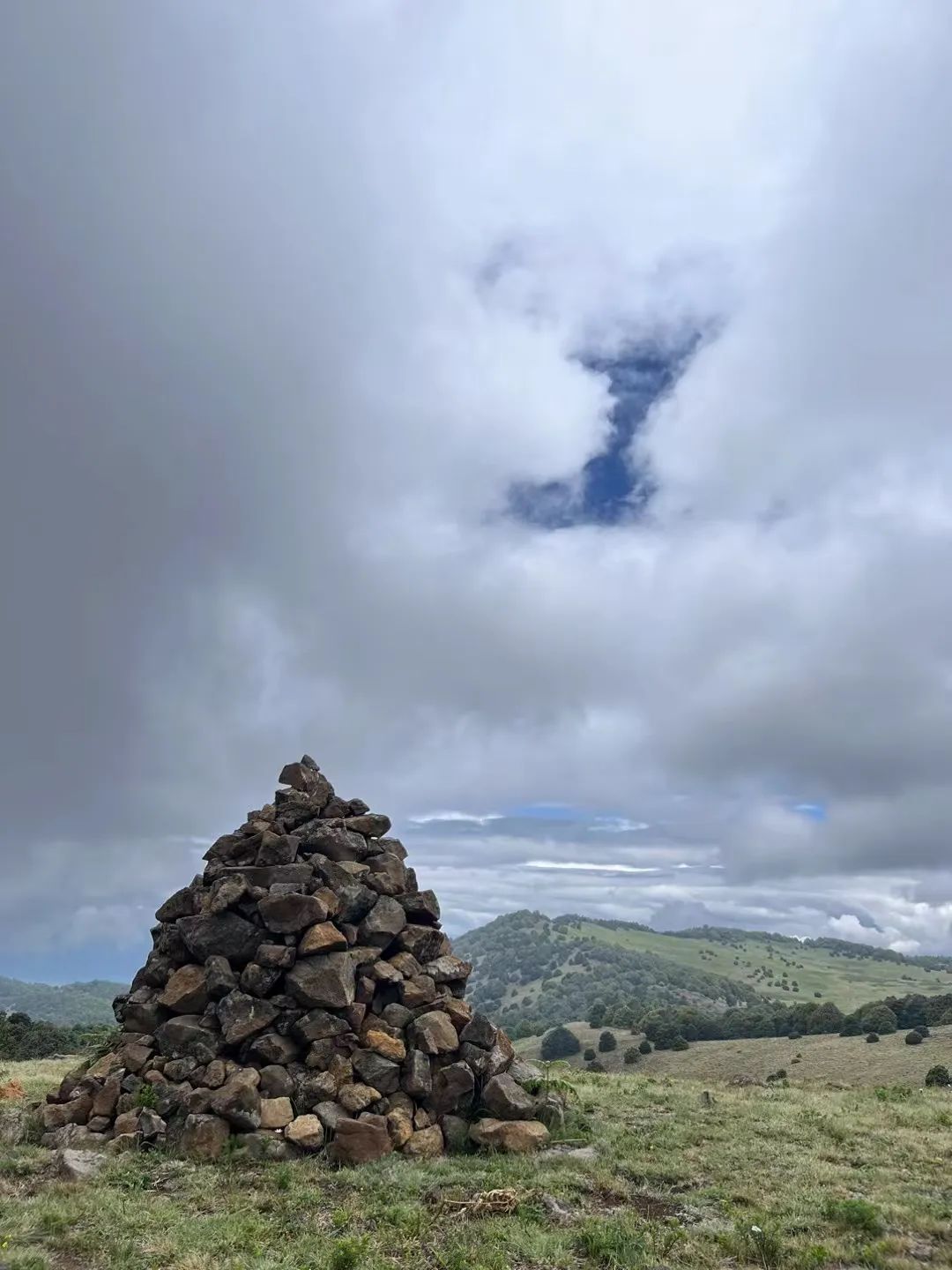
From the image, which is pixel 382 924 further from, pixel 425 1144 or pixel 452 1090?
pixel 425 1144

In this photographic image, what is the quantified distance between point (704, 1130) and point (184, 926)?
60.8 ft

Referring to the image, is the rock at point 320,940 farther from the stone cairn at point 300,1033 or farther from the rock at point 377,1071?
the rock at point 377,1071

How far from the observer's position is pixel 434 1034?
928 inches

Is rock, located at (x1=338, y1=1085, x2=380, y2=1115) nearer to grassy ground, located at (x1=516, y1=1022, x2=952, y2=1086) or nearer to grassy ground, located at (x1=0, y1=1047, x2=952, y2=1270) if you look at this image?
grassy ground, located at (x1=0, y1=1047, x2=952, y2=1270)

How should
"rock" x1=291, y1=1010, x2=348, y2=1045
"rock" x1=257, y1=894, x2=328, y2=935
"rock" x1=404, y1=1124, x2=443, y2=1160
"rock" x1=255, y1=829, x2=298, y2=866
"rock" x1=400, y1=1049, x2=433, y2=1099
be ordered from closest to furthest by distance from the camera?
"rock" x1=404, y1=1124, x2=443, y2=1160 → "rock" x1=400, y1=1049, x2=433, y2=1099 → "rock" x1=291, y1=1010, x2=348, y2=1045 → "rock" x1=257, y1=894, x2=328, y2=935 → "rock" x1=255, y1=829, x2=298, y2=866

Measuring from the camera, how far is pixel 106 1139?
20828 millimetres

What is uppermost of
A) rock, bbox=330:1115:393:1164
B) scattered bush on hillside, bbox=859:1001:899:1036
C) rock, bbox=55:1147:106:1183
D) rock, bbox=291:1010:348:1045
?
rock, bbox=291:1010:348:1045

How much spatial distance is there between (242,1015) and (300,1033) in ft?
6.08

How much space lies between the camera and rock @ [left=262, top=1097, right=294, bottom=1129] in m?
20.6

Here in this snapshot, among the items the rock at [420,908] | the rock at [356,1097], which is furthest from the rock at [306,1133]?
the rock at [420,908]

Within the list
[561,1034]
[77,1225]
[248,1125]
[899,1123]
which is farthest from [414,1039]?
[561,1034]

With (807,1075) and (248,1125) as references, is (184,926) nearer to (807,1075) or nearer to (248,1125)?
(248,1125)

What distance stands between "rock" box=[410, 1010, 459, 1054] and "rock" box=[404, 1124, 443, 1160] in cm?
222

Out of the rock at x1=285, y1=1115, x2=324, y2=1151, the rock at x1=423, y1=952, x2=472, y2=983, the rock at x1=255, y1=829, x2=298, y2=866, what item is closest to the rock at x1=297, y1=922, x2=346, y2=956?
the rock at x1=255, y1=829, x2=298, y2=866
